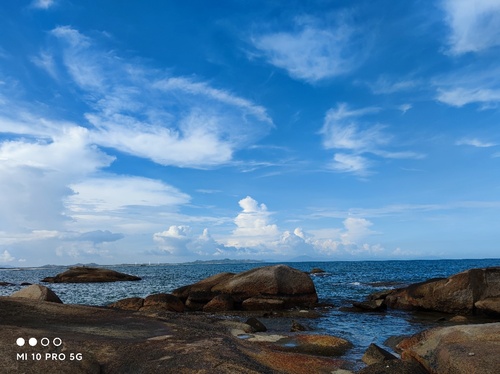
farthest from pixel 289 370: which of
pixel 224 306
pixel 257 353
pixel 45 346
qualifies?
pixel 224 306

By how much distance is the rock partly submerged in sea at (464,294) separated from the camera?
23916 millimetres

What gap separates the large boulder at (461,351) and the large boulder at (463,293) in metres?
14.9

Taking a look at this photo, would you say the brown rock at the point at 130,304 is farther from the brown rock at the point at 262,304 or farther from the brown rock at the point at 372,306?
the brown rock at the point at 372,306

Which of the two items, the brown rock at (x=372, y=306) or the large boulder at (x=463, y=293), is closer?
the large boulder at (x=463, y=293)

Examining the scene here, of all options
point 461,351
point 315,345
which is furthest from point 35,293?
point 461,351

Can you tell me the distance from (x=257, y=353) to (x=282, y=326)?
29.0ft

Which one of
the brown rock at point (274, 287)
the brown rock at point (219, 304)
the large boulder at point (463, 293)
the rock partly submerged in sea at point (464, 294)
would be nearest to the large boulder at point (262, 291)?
the brown rock at point (274, 287)

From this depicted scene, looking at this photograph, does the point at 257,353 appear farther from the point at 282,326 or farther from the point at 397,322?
the point at 397,322

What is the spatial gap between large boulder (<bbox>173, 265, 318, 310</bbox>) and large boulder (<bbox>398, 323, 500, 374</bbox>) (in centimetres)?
1736

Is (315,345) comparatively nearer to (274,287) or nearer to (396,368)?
(396,368)

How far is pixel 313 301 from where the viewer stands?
30.0 meters

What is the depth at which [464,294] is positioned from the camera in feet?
82.1

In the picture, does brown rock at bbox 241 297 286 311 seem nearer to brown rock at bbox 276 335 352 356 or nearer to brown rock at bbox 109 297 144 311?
brown rock at bbox 109 297 144 311

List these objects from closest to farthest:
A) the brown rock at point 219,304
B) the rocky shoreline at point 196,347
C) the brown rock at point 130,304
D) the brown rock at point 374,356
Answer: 1. the rocky shoreline at point 196,347
2. the brown rock at point 374,356
3. the brown rock at point 130,304
4. the brown rock at point 219,304
